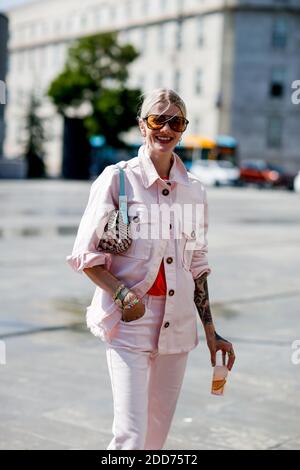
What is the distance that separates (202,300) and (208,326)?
0.39 ft

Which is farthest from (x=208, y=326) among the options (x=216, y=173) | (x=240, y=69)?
(x=240, y=69)

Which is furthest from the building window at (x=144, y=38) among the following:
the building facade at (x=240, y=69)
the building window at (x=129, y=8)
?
the building facade at (x=240, y=69)

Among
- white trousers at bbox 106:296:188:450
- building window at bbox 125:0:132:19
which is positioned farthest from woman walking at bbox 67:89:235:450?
building window at bbox 125:0:132:19

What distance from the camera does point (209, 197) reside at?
1577 inches

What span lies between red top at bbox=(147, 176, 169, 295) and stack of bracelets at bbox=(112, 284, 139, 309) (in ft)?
0.40

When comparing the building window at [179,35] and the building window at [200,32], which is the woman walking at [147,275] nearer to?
the building window at [200,32]

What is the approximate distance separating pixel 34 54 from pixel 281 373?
8999 cm

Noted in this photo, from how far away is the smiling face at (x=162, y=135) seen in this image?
12.1 ft

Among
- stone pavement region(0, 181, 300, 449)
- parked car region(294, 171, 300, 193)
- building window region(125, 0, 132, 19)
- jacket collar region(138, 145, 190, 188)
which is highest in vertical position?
building window region(125, 0, 132, 19)

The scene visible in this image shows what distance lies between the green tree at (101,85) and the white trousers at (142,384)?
5876 cm

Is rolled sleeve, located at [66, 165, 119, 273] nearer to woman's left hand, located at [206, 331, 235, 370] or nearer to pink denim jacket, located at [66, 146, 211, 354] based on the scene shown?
pink denim jacket, located at [66, 146, 211, 354]

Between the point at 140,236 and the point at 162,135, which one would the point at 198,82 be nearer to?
the point at 162,135

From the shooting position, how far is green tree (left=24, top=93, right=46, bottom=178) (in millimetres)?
62969

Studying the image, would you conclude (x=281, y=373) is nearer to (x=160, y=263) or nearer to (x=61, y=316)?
(x=61, y=316)
